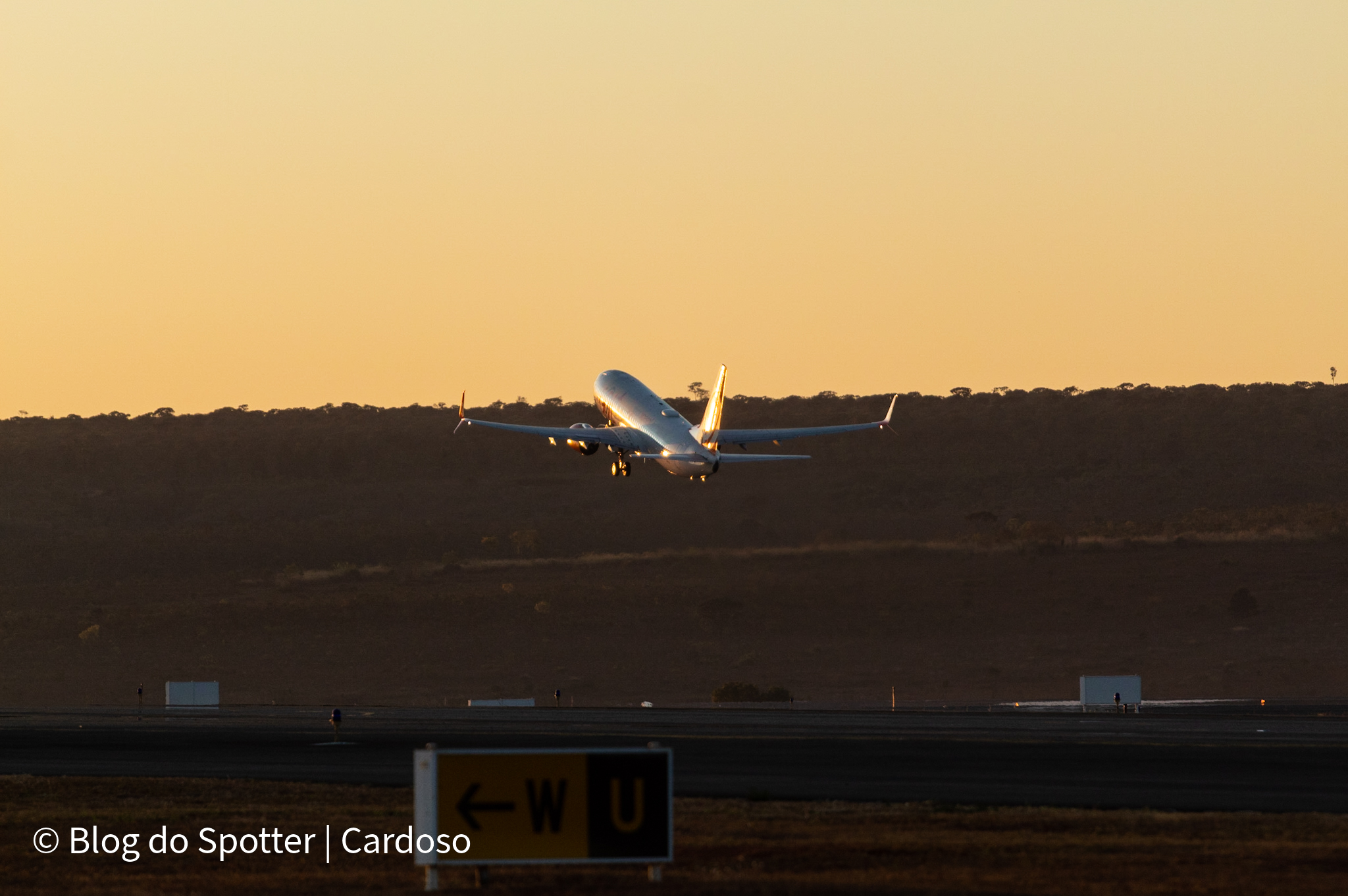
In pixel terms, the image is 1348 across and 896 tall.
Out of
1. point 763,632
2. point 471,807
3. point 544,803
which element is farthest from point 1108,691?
point 471,807

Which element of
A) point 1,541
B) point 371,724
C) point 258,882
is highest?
point 1,541

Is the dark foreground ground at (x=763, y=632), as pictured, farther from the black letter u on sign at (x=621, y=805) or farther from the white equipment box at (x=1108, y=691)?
the black letter u on sign at (x=621, y=805)

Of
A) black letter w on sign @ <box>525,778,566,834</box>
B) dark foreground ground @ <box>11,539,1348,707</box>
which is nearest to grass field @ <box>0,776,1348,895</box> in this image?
black letter w on sign @ <box>525,778,566,834</box>

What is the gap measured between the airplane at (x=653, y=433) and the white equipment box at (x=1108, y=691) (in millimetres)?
15937

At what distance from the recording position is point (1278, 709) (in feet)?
264

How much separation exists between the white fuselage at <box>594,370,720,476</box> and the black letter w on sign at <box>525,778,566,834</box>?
6800cm

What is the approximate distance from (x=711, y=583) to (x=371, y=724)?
74765mm

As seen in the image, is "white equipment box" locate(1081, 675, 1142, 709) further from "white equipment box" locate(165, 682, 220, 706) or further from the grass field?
the grass field

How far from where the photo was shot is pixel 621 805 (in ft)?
82.3

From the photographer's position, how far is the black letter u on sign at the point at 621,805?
82.1 feet

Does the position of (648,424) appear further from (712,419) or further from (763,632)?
(763,632)

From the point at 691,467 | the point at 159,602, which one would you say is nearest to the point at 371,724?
the point at 691,467

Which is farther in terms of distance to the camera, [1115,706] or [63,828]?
[1115,706]

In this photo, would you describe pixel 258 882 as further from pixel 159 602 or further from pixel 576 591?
pixel 159 602
